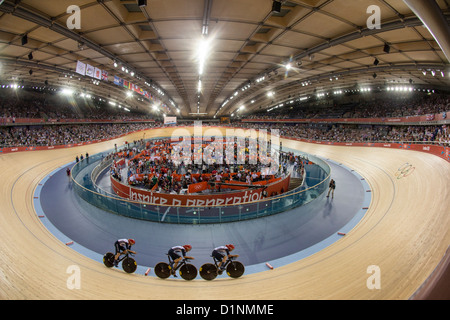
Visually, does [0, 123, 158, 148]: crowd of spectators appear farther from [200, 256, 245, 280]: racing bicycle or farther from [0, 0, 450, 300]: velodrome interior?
[200, 256, 245, 280]: racing bicycle

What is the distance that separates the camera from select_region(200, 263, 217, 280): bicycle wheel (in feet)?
15.5

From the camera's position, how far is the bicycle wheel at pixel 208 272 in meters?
4.73

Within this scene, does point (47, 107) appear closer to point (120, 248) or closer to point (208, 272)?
point (120, 248)

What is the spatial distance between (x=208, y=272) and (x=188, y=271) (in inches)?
21.3

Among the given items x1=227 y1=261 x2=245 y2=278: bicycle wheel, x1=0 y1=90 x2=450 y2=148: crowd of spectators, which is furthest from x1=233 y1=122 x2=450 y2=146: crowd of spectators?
x1=227 y1=261 x2=245 y2=278: bicycle wheel

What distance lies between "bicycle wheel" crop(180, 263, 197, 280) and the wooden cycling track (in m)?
0.18

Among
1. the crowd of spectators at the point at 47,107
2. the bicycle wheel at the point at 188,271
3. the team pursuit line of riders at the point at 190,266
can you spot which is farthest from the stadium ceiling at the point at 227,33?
the crowd of spectators at the point at 47,107

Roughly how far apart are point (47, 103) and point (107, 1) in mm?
39718

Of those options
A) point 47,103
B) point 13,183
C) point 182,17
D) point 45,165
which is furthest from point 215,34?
point 47,103

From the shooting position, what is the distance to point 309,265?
16.9 feet

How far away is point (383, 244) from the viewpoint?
532 centimetres

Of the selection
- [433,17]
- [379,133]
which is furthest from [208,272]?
[379,133]

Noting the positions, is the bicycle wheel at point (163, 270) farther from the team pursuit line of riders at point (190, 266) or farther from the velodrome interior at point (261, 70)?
the velodrome interior at point (261, 70)
